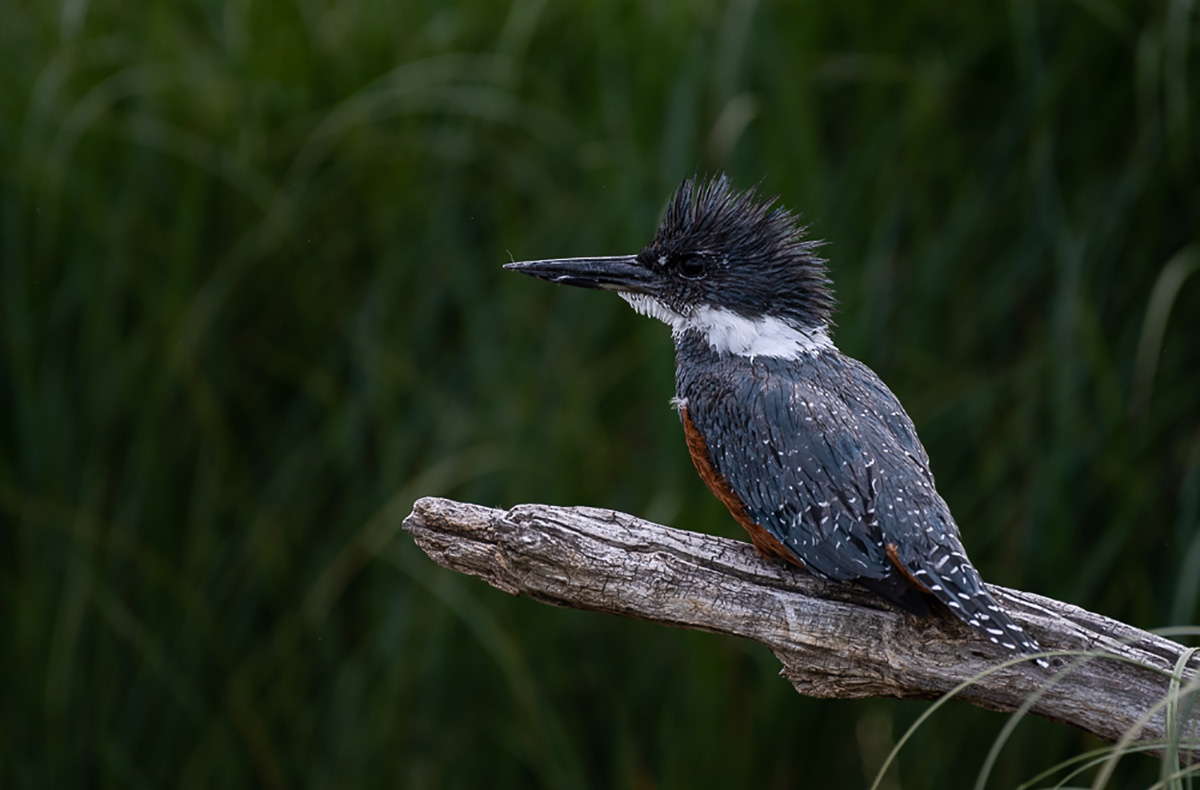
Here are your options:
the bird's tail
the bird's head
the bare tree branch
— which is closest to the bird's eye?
the bird's head

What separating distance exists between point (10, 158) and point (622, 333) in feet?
6.55

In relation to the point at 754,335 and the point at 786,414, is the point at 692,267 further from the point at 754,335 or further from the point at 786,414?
the point at 786,414

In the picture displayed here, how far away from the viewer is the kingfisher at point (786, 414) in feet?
6.40

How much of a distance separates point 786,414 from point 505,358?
4.90 feet

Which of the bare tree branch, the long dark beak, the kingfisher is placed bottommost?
the bare tree branch

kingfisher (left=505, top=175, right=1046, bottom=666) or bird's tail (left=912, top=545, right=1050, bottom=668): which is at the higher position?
kingfisher (left=505, top=175, right=1046, bottom=666)

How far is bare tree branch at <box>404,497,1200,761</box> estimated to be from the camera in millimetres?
1921

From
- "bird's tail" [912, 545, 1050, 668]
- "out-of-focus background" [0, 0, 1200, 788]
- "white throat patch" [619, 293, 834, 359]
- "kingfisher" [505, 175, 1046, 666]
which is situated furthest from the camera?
"out-of-focus background" [0, 0, 1200, 788]

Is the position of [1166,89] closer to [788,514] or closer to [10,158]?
[788,514]

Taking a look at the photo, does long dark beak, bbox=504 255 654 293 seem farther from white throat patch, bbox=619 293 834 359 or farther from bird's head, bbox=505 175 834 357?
white throat patch, bbox=619 293 834 359

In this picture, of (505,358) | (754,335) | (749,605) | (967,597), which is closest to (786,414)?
(754,335)

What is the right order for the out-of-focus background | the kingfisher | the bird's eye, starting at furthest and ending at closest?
the out-of-focus background → the bird's eye → the kingfisher

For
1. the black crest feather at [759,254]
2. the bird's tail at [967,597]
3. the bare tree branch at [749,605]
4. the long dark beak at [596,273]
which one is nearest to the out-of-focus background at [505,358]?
the long dark beak at [596,273]

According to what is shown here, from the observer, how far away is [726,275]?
7.84ft
